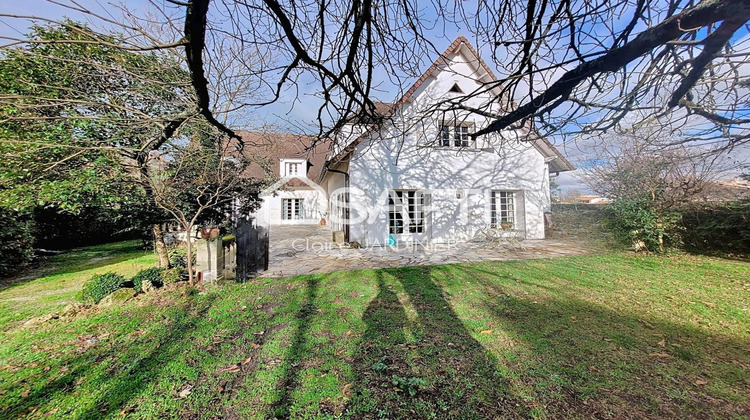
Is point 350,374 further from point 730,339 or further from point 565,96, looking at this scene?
point 730,339

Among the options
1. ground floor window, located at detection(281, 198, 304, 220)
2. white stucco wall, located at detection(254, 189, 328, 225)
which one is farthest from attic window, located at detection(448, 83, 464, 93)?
ground floor window, located at detection(281, 198, 304, 220)

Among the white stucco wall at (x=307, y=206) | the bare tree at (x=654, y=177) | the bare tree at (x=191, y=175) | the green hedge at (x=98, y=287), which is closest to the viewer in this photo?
the green hedge at (x=98, y=287)

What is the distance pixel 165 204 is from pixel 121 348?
9.04 ft

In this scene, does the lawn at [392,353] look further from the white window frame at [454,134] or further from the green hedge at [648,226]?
the green hedge at [648,226]

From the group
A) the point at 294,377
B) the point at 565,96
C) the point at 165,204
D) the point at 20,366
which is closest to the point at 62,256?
the point at 165,204

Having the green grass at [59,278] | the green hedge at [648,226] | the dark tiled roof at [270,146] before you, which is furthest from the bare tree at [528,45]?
the green hedge at [648,226]

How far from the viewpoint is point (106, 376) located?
2.79 metres

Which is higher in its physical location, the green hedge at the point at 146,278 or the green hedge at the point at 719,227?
the green hedge at the point at 719,227

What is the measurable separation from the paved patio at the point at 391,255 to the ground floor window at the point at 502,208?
1330mm

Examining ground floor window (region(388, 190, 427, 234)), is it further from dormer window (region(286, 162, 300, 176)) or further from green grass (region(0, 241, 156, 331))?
dormer window (region(286, 162, 300, 176))

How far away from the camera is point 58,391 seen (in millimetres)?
2582

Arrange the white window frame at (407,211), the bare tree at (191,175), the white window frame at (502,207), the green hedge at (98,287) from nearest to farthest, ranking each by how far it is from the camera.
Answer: the green hedge at (98,287)
the bare tree at (191,175)
the white window frame at (407,211)
the white window frame at (502,207)

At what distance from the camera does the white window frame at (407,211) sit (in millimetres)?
10625

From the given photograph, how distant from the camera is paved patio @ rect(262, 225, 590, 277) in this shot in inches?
296
